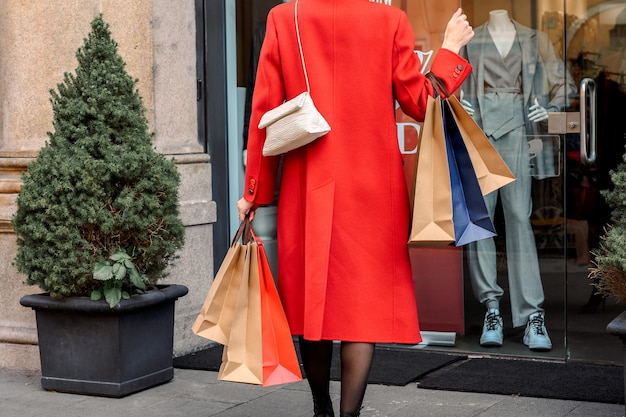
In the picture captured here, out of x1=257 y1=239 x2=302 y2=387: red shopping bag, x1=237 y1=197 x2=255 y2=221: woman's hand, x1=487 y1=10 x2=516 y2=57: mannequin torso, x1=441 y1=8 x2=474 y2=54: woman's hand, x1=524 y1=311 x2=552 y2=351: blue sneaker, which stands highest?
x1=487 y1=10 x2=516 y2=57: mannequin torso

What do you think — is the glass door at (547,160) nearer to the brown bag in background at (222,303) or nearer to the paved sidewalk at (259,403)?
the paved sidewalk at (259,403)

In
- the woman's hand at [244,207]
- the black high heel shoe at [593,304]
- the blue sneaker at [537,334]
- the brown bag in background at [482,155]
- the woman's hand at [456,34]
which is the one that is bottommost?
the blue sneaker at [537,334]

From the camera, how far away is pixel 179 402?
17.4 feet

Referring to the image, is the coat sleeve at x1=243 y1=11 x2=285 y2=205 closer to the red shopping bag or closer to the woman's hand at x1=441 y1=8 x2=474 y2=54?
the red shopping bag

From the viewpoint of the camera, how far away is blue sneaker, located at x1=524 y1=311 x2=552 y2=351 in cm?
614

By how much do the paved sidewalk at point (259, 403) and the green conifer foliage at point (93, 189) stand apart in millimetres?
574

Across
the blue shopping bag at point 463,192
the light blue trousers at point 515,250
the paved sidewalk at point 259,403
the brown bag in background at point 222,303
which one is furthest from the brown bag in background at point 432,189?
the light blue trousers at point 515,250

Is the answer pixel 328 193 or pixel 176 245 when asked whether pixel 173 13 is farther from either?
pixel 328 193

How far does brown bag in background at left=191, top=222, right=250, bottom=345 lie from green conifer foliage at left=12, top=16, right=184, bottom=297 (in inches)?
50.3

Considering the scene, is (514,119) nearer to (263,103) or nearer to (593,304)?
(593,304)

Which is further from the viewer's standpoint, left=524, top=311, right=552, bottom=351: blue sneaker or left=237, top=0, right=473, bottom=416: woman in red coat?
left=524, top=311, right=552, bottom=351: blue sneaker

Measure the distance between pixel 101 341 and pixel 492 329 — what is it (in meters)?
2.28

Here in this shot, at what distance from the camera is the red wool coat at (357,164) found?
3.97 m

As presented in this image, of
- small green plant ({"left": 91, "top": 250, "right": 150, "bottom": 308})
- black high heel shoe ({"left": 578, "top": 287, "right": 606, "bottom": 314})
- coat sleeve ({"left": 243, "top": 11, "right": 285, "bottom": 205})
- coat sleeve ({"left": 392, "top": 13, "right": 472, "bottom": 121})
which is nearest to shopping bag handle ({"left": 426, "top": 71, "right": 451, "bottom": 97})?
coat sleeve ({"left": 392, "top": 13, "right": 472, "bottom": 121})
